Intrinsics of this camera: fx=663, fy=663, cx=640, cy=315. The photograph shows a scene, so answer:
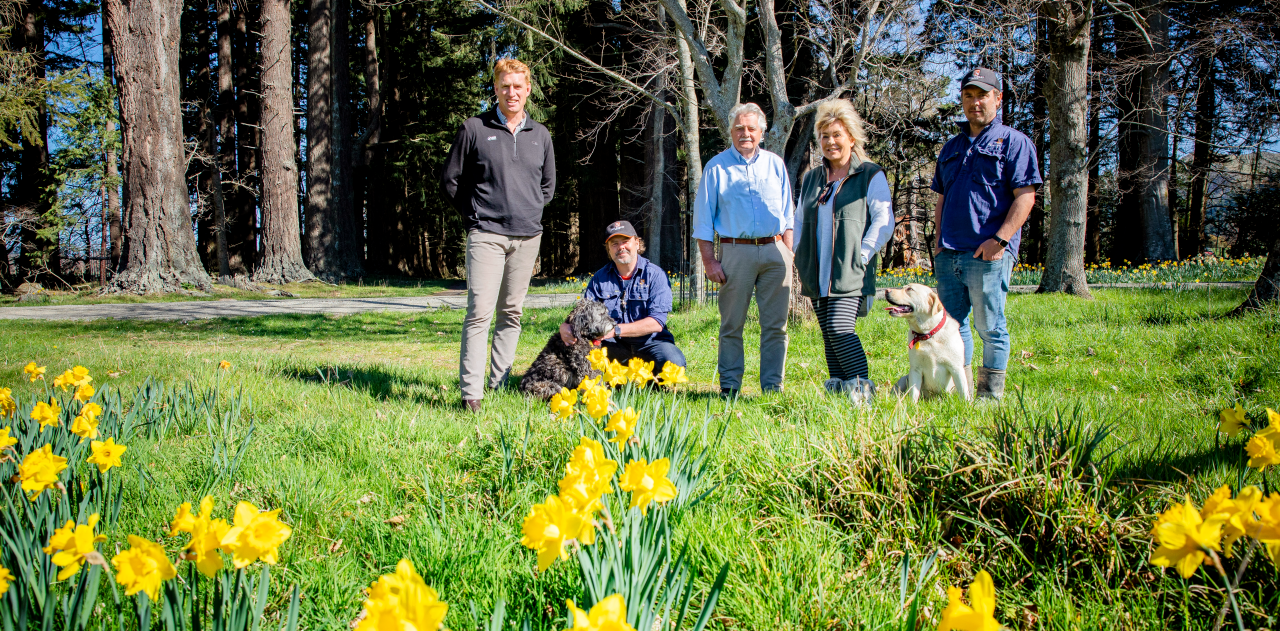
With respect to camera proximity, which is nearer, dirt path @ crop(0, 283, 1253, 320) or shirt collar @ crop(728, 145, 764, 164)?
shirt collar @ crop(728, 145, 764, 164)

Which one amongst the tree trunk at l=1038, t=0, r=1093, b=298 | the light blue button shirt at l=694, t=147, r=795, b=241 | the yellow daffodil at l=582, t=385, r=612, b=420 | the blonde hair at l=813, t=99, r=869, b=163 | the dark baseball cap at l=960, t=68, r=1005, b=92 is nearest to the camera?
the yellow daffodil at l=582, t=385, r=612, b=420

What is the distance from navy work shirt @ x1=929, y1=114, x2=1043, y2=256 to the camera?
12.1 feet

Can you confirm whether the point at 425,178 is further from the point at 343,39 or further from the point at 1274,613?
the point at 1274,613

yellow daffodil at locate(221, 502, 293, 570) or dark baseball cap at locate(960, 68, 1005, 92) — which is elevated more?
dark baseball cap at locate(960, 68, 1005, 92)

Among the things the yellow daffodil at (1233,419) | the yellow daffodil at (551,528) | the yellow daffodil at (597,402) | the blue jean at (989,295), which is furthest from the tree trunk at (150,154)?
the yellow daffodil at (1233,419)

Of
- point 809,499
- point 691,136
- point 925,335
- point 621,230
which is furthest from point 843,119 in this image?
point 691,136

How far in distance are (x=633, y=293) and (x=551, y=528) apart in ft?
12.4

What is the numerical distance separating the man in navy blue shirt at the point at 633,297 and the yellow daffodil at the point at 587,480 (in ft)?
11.0

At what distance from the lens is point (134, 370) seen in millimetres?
5281

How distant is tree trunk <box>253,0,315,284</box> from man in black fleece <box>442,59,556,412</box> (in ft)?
48.6

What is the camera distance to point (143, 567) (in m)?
1.08

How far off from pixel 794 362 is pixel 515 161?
3.02 m

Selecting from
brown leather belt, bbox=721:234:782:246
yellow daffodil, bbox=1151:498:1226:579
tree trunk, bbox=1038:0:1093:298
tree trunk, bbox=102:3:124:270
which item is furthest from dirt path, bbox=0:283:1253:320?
yellow daffodil, bbox=1151:498:1226:579

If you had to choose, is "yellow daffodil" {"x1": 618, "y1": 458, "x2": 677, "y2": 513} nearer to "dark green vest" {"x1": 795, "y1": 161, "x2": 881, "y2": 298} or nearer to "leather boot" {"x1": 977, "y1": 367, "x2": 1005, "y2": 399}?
"dark green vest" {"x1": 795, "y1": 161, "x2": 881, "y2": 298}
